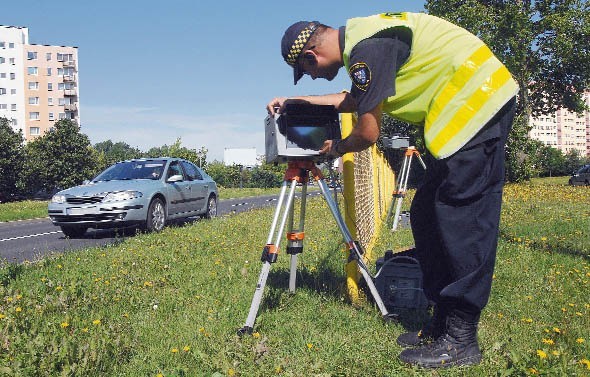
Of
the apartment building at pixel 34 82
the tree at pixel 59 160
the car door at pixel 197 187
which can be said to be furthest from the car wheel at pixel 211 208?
the apartment building at pixel 34 82

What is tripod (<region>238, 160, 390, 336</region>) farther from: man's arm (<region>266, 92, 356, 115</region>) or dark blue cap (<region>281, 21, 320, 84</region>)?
dark blue cap (<region>281, 21, 320, 84</region>)

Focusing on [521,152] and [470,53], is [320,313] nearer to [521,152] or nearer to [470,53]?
[470,53]

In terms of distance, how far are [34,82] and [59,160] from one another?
58554 mm

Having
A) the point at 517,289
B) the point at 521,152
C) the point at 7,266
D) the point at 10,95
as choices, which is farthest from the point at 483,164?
the point at 10,95

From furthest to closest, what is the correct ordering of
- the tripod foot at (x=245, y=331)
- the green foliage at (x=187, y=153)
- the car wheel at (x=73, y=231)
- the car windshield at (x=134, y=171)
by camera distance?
the green foliage at (x=187, y=153)
the car windshield at (x=134, y=171)
the car wheel at (x=73, y=231)
the tripod foot at (x=245, y=331)

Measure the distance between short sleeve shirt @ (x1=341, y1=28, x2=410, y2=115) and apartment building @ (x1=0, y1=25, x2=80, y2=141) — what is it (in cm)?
10421

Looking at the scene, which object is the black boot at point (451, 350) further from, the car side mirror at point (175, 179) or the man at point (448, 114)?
the car side mirror at point (175, 179)

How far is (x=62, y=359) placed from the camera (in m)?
2.80

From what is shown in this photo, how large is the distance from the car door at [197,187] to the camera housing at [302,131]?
9118 mm

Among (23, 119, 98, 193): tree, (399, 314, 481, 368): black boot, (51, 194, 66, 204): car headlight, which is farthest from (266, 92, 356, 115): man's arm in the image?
(23, 119, 98, 193): tree

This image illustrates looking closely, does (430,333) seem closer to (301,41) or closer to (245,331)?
(245,331)

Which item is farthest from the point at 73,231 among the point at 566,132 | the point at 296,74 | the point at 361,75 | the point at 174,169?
the point at 566,132

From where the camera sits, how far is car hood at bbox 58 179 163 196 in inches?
402

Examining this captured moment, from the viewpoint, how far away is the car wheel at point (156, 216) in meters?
10.4
